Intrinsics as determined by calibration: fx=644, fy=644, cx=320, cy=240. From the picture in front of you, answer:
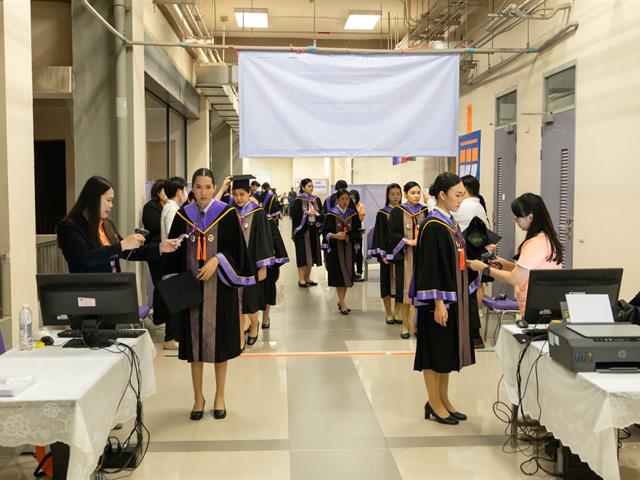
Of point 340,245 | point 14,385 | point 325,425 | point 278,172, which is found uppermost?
point 278,172

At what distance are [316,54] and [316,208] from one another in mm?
4700

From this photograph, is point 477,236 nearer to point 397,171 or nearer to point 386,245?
point 386,245

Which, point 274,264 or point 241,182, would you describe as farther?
point 274,264

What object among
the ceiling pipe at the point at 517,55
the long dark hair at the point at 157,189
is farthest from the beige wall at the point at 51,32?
the ceiling pipe at the point at 517,55

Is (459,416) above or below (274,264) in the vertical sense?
below

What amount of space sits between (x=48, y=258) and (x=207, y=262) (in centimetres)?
247

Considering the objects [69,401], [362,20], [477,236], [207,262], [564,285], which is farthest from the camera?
[362,20]

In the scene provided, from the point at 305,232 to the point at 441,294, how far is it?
585 cm

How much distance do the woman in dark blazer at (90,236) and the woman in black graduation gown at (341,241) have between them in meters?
3.87

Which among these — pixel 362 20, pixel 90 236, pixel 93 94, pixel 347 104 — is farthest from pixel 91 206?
pixel 362 20

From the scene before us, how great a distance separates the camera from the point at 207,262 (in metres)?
4.04

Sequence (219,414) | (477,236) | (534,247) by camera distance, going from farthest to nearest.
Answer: (477,236) < (219,414) < (534,247)

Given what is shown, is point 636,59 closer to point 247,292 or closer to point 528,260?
point 528,260

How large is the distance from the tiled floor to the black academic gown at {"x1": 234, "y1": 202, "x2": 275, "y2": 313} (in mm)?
530
